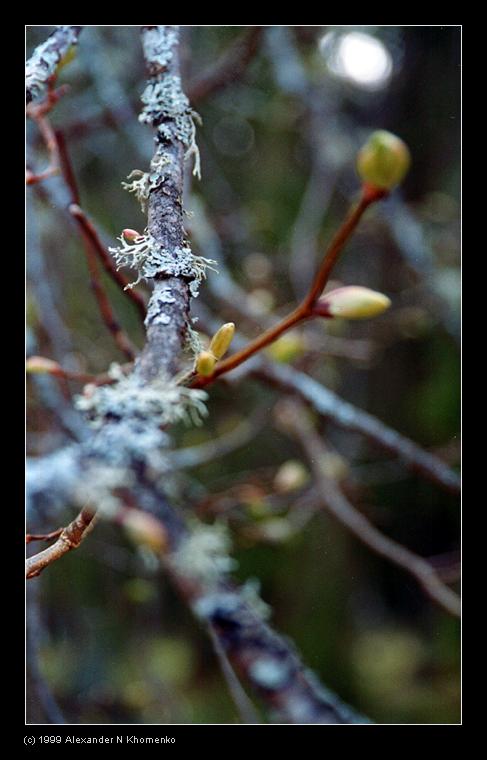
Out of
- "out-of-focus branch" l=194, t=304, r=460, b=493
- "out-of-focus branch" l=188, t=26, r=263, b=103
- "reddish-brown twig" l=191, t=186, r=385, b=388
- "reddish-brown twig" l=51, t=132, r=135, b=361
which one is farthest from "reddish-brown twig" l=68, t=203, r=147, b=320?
"out-of-focus branch" l=188, t=26, r=263, b=103

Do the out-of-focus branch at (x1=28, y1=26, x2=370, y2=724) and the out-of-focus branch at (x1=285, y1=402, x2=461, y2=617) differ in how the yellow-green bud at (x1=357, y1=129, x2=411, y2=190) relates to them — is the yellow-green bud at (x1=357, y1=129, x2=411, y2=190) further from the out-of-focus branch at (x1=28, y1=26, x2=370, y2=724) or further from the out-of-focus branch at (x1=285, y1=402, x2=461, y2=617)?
the out-of-focus branch at (x1=285, y1=402, x2=461, y2=617)

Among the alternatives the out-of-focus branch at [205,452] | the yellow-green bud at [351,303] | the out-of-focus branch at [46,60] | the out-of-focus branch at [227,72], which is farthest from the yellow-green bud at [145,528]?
the out-of-focus branch at [227,72]

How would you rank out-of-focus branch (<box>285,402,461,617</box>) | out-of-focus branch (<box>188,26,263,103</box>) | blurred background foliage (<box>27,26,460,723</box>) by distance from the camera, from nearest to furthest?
out-of-focus branch (<box>285,402,461,617</box>)
out-of-focus branch (<box>188,26,263,103</box>)
blurred background foliage (<box>27,26,460,723</box>)

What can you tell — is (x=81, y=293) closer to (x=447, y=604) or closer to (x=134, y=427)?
(x=447, y=604)

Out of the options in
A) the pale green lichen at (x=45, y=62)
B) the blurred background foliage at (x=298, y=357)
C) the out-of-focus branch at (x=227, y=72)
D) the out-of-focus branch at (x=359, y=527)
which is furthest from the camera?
the blurred background foliage at (x=298, y=357)

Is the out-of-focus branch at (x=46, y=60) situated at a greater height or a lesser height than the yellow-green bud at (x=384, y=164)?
greater

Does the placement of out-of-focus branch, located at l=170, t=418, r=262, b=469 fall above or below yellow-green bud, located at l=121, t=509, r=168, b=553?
above

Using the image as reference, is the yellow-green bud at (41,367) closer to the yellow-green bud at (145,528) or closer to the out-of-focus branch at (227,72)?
the yellow-green bud at (145,528)
